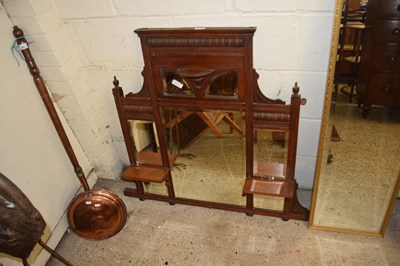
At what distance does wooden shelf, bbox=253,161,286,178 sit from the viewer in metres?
1.56

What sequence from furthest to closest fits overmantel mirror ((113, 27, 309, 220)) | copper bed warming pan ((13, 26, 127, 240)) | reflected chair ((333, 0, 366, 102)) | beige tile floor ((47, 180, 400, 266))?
copper bed warming pan ((13, 26, 127, 240))
beige tile floor ((47, 180, 400, 266))
overmantel mirror ((113, 27, 309, 220))
reflected chair ((333, 0, 366, 102))

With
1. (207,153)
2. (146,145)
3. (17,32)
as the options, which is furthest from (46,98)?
(207,153)

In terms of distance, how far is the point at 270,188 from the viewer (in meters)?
1.52

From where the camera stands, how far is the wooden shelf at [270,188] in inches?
58.5

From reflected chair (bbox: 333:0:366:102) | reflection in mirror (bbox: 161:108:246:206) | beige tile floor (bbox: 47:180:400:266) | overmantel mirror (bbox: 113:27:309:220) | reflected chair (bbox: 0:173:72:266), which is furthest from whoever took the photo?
reflection in mirror (bbox: 161:108:246:206)

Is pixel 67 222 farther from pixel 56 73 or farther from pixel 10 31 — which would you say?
pixel 10 31

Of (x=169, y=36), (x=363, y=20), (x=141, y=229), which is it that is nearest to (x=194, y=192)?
(x=141, y=229)

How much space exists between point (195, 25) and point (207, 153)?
728 mm

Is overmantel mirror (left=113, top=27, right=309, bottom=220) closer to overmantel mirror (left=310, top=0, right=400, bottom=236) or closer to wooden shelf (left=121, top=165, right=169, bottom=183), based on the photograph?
wooden shelf (left=121, top=165, right=169, bottom=183)

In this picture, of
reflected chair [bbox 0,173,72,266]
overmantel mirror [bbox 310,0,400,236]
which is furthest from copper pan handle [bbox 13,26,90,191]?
overmantel mirror [bbox 310,0,400,236]

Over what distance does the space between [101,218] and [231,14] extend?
1277mm

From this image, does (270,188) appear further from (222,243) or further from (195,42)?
(195,42)

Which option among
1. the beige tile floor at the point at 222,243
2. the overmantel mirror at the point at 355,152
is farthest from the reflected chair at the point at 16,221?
the overmantel mirror at the point at 355,152

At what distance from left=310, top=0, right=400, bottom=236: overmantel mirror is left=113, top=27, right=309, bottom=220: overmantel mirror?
0.43 ft
